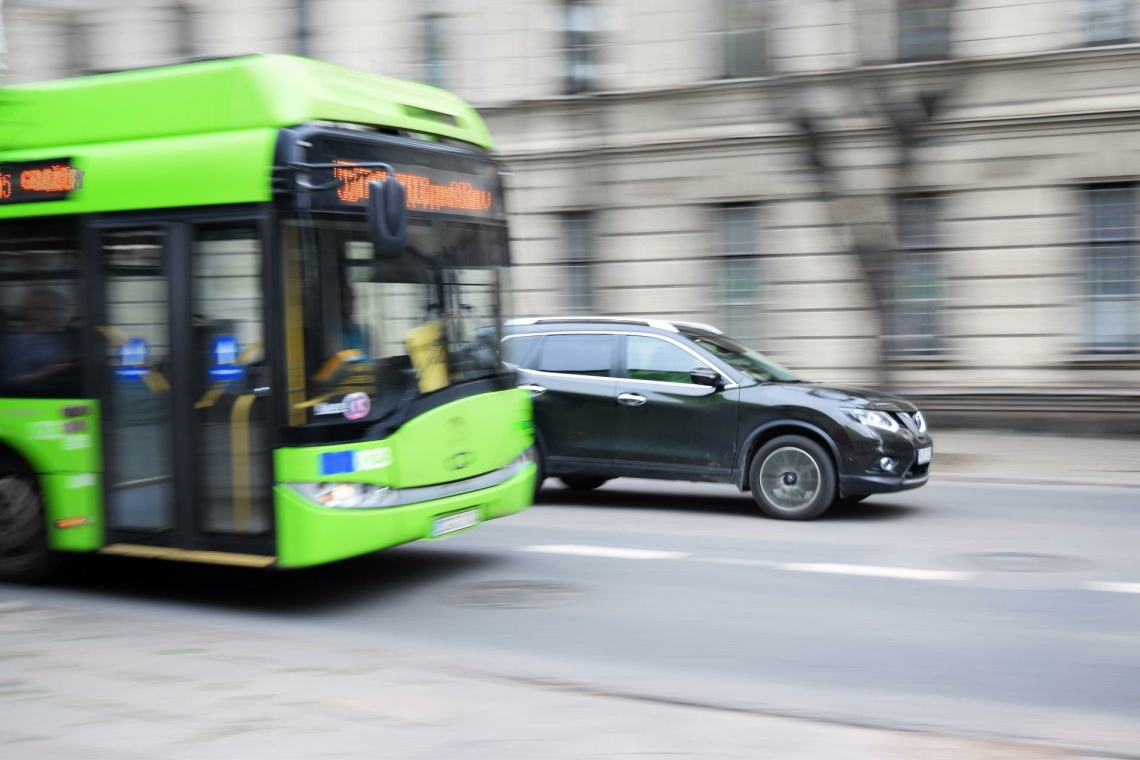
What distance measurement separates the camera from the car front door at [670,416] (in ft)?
33.9

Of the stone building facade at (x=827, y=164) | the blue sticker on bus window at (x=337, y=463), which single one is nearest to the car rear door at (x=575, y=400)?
the blue sticker on bus window at (x=337, y=463)

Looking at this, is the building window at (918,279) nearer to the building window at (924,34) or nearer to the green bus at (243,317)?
the building window at (924,34)

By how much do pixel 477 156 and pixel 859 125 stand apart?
1169 cm

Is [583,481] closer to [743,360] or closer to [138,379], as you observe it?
[743,360]

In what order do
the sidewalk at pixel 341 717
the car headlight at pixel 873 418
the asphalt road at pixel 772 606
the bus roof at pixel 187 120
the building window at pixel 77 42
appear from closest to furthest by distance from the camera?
the sidewalk at pixel 341 717, the asphalt road at pixel 772 606, the bus roof at pixel 187 120, the car headlight at pixel 873 418, the building window at pixel 77 42

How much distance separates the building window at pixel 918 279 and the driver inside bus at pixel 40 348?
13316mm

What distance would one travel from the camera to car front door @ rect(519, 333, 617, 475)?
35.6 ft

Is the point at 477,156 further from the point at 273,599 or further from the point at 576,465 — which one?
the point at 576,465

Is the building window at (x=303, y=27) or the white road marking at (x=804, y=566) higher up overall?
the building window at (x=303, y=27)

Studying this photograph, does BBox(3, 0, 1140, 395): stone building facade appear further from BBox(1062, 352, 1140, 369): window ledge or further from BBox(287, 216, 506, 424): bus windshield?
BBox(287, 216, 506, 424): bus windshield

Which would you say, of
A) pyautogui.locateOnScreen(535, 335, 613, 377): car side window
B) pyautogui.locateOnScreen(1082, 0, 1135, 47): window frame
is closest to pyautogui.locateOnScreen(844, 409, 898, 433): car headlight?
pyautogui.locateOnScreen(535, 335, 613, 377): car side window

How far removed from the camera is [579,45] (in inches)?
829

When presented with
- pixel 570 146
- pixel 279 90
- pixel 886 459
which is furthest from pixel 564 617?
pixel 570 146

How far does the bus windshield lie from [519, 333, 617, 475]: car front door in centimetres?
286
